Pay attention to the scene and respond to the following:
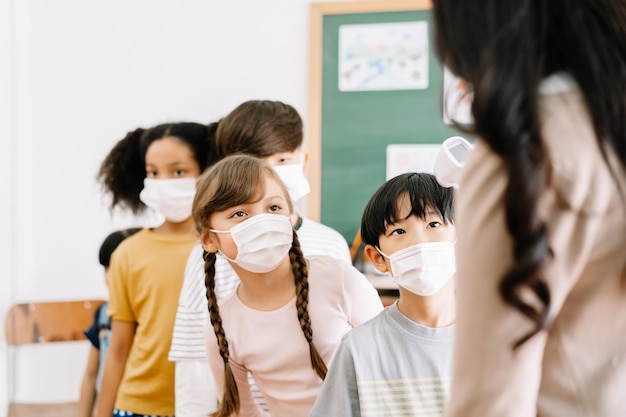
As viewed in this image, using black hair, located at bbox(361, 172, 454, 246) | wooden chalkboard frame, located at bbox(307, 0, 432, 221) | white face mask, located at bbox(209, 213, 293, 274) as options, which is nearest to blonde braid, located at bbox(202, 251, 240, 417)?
white face mask, located at bbox(209, 213, 293, 274)

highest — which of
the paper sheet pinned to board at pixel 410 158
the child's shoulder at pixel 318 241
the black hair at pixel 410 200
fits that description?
the paper sheet pinned to board at pixel 410 158

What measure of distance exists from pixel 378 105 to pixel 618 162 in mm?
2521

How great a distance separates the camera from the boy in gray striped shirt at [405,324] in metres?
1.26

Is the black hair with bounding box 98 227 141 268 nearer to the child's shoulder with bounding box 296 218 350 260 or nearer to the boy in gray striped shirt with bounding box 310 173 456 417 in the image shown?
the child's shoulder with bounding box 296 218 350 260

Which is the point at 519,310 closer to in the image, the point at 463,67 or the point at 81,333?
the point at 463,67

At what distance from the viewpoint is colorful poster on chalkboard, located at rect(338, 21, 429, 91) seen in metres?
3.07

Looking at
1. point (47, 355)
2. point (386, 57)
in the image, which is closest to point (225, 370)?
point (386, 57)

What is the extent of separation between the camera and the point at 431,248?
1.38 metres

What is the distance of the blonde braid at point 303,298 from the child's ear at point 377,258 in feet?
0.49

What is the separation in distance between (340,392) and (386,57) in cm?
205

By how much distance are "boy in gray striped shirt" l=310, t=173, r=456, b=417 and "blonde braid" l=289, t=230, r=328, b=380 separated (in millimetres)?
154

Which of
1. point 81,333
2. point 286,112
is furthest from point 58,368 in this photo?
point 286,112

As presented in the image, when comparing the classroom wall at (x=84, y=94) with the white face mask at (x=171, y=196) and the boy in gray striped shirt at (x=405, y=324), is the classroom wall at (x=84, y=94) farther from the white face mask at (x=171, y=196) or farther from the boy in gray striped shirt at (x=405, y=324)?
the boy in gray striped shirt at (x=405, y=324)

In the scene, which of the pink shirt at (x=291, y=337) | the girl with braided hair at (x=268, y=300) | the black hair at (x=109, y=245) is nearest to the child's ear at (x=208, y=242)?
the girl with braided hair at (x=268, y=300)
